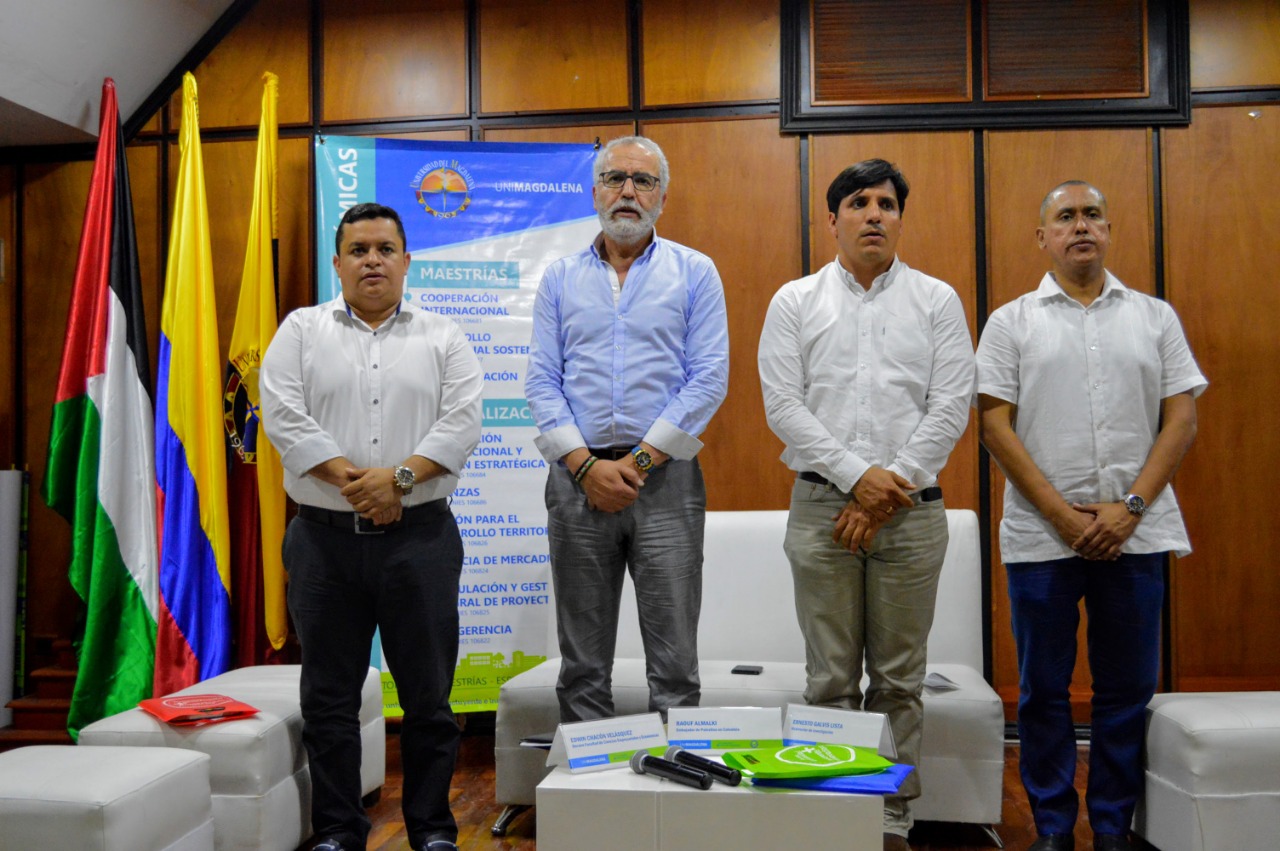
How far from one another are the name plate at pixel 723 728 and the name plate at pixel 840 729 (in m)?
0.04

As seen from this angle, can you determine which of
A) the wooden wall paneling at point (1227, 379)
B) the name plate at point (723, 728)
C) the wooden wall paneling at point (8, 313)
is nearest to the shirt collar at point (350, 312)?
the name plate at point (723, 728)

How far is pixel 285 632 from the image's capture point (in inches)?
158

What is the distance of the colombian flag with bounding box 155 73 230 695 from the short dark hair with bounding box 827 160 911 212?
261 centimetres

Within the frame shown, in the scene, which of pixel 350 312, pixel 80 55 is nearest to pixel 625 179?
pixel 350 312

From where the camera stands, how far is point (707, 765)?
5.99ft

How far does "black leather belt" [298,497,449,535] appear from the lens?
2490 mm

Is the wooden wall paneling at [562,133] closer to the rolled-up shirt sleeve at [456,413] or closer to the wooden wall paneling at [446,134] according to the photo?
the wooden wall paneling at [446,134]

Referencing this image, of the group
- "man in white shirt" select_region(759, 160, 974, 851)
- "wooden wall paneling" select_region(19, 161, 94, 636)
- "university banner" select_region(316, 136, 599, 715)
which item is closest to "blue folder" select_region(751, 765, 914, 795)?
"man in white shirt" select_region(759, 160, 974, 851)

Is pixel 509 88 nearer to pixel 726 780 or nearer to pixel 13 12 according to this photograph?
pixel 13 12

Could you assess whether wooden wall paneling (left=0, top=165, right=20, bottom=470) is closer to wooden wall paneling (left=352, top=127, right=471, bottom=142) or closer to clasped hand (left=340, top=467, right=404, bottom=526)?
wooden wall paneling (left=352, top=127, right=471, bottom=142)

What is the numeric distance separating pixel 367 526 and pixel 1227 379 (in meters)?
3.30

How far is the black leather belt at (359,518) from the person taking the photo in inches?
98.0

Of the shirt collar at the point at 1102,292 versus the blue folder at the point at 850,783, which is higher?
the shirt collar at the point at 1102,292

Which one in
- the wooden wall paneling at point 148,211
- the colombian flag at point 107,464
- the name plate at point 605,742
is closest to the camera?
the name plate at point 605,742
